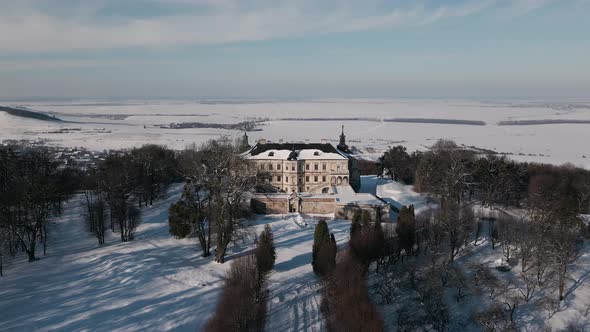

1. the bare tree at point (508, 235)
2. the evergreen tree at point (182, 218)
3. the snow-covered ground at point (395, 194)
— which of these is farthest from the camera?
the snow-covered ground at point (395, 194)

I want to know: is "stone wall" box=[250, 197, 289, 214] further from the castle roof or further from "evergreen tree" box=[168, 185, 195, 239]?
"evergreen tree" box=[168, 185, 195, 239]

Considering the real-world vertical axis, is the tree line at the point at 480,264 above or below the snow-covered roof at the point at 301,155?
below

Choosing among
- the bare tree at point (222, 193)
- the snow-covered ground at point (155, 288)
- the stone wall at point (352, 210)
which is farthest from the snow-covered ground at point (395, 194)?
the bare tree at point (222, 193)

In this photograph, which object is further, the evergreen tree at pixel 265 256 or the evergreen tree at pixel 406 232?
the evergreen tree at pixel 406 232

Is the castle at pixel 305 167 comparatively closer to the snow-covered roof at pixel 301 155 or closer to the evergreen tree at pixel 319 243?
the snow-covered roof at pixel 301 155

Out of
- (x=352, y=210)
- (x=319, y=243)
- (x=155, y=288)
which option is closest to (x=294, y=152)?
(x=352, y=210)

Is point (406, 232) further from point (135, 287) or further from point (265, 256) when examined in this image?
point (135, 287)

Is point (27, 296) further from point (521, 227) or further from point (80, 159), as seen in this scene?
point (80, 159)

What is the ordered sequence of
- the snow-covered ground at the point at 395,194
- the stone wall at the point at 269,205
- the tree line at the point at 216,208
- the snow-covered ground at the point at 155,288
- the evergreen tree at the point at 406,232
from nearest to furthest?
1. the snow-covered ground at the point at 155,288
2. the tree line at the point at 216,208
3. the evergreen tree at the point at 406,232
4. the stone wall at the point at 269,205
5. the snow-covered ground at the point at 395,194
